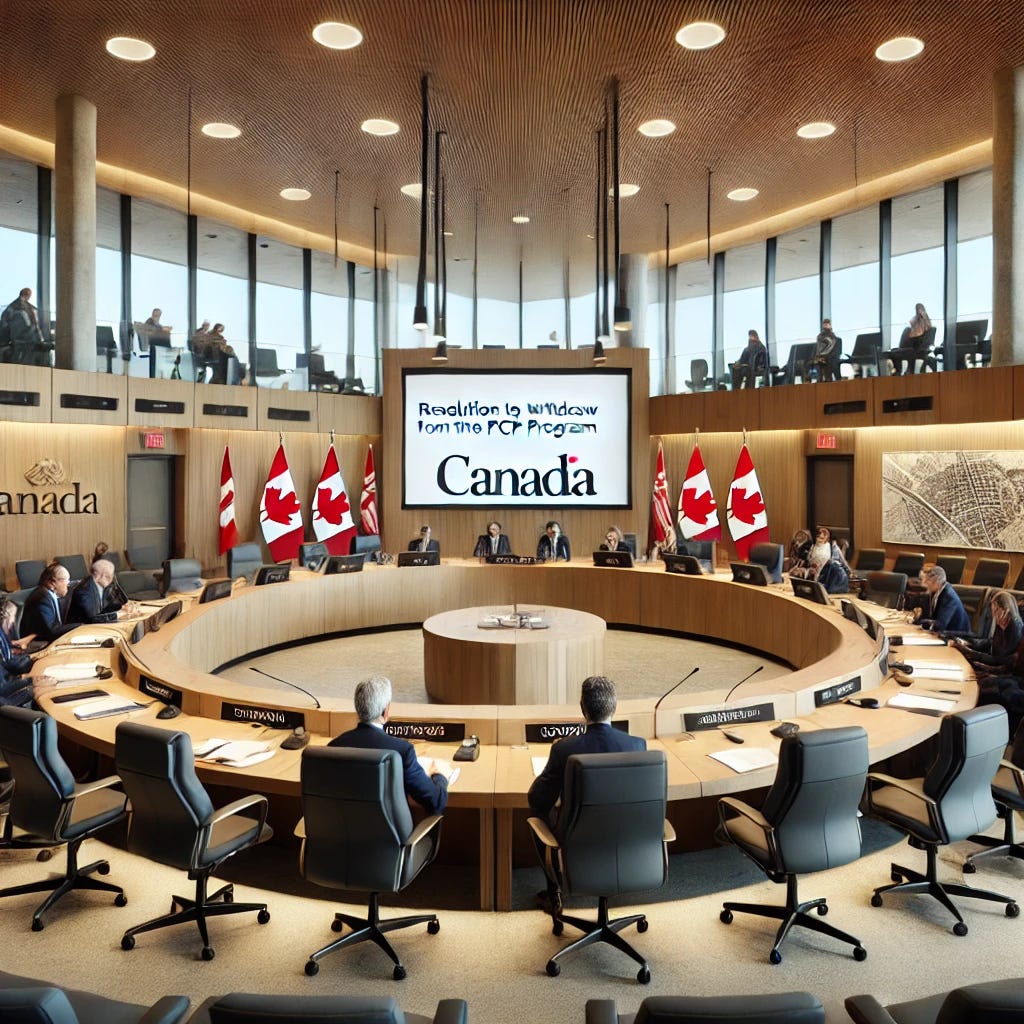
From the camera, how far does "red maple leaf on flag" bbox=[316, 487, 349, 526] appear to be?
41.7 ft

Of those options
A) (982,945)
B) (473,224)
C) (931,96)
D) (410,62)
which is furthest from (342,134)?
(982,945)

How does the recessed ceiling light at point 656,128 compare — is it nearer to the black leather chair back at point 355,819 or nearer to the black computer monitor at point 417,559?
the black computer monitor at point 417,559

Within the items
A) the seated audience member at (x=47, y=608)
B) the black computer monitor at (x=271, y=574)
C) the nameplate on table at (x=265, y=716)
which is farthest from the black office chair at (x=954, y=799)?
the black computer monitor at (x=271, y=574)

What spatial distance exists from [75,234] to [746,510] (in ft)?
30.0

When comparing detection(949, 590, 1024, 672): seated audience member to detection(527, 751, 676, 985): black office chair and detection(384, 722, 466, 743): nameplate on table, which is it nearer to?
detection(527, 751, 676, 985): black office chair

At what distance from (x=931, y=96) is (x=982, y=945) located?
8590 millimetres

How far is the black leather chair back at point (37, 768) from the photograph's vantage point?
144 inches

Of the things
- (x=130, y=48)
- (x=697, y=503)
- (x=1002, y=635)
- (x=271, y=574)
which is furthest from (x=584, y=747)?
(x=697, y=503)

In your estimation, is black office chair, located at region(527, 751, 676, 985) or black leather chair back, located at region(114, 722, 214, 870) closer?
black office chair, located at region(527, 751, 676, 985)

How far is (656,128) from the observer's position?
31.5ft

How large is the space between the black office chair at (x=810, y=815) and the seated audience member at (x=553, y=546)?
752 centimetres

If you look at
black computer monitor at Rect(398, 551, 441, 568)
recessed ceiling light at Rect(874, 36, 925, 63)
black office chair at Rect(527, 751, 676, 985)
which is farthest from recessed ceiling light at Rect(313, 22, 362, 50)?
black office chair at Rect(527, 751, 676, 985)

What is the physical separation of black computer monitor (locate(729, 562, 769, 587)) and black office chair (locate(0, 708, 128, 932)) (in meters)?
6.95

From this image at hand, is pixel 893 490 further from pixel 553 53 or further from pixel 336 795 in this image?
pixel 336 795
